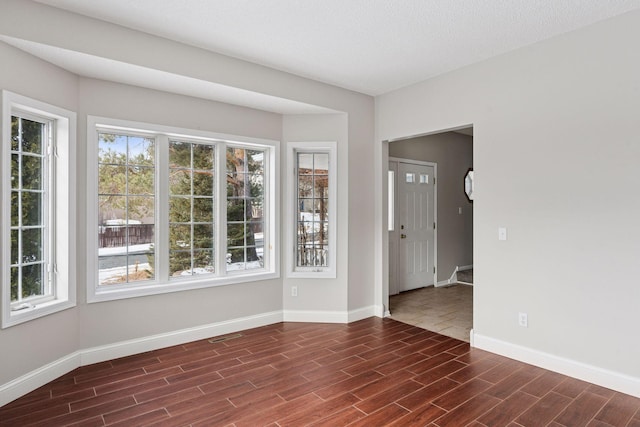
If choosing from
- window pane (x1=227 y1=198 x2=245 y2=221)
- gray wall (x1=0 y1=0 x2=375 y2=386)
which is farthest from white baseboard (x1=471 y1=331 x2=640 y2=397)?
window pane (x1=227 y1=198 x2=245 y2=221)

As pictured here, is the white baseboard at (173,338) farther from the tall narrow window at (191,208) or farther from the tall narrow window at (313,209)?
the tall narrow window at (313,209)

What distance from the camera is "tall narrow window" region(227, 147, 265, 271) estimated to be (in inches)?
168

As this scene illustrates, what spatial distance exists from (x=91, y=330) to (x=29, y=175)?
147 cm

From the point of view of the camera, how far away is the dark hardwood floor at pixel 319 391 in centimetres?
243

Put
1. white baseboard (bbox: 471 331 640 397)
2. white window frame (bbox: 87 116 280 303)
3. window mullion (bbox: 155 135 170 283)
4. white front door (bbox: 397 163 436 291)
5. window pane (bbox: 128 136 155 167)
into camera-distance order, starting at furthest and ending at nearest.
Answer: white front door (bbox: 397 163 436 291) < window mullion (bbox: 155 135 170 283) < window pane (bbox: 128 136 155 167) < white window frame (bbox: 87 116 280 303) < white baseboard (bbox: 471 331 640 397)

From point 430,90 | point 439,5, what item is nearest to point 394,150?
point 430,90

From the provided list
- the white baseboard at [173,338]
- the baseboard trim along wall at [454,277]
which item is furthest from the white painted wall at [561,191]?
the baseboard trim along wall at [454,277]

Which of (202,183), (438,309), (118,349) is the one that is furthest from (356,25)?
(438,309)

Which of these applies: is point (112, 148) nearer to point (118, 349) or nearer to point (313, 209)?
point (118, 349)

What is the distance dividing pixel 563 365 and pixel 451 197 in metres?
4.04

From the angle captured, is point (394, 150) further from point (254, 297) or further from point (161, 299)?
point (161, 299)

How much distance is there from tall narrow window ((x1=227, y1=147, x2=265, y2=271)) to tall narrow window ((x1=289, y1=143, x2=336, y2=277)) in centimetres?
44

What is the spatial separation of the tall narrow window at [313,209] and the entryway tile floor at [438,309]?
1.30 meters

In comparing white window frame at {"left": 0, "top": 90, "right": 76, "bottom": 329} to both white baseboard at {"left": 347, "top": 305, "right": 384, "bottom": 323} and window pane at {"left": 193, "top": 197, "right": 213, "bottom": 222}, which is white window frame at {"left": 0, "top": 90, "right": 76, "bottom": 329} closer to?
window pane at {"left": 193, "top": 197, "right": 213, "bottom": 222}
